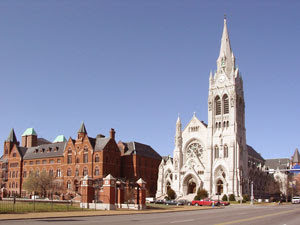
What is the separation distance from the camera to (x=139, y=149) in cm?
10344

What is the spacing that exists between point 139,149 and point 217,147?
19796mm

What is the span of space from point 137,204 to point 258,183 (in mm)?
68449

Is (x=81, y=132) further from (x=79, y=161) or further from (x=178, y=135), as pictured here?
(x=178, y=135)

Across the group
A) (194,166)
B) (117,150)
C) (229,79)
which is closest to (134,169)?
(117,150)

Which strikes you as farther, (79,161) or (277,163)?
(277,163)

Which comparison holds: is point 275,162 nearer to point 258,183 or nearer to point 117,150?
point 258,183

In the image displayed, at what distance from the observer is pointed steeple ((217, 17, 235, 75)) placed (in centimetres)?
10675

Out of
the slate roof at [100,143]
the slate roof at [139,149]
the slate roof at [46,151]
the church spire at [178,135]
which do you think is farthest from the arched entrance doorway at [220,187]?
the slate roof at [46,151]

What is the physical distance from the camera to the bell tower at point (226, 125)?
9506 cm

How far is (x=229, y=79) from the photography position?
104 metres

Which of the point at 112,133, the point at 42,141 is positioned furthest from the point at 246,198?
the point at 42,141

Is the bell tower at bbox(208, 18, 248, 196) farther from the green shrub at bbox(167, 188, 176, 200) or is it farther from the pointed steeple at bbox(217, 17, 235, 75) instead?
the green shrub at bbox(167, 188, 176, 200)

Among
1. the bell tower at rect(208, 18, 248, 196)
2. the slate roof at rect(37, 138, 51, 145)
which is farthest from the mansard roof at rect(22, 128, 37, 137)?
the bell tower at rect(208, 18, 248, 196)

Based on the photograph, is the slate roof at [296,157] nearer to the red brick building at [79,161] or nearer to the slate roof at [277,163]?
the slate roof at [277,163]
